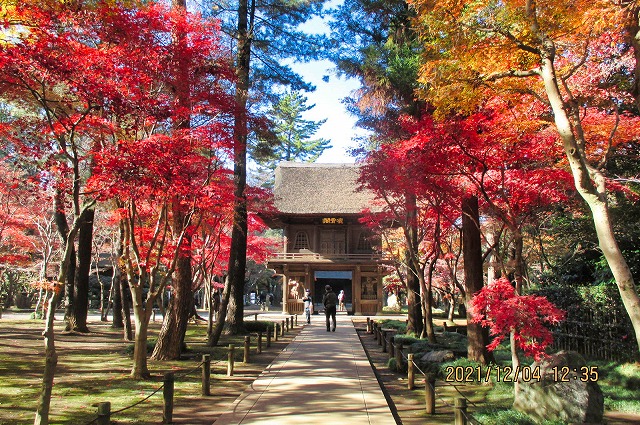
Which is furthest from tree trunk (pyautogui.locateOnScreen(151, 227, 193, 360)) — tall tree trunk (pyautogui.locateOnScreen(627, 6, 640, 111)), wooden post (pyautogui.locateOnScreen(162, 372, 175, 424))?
tall tree trunk (pyautogui.locateOnScreen(627, 6, 640, 111))

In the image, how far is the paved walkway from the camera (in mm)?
6062

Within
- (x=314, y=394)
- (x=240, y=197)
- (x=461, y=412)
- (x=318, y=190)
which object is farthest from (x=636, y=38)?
(x=318, y=190)

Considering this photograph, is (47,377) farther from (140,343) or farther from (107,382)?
(140,343)

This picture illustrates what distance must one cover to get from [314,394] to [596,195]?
500 centimetres

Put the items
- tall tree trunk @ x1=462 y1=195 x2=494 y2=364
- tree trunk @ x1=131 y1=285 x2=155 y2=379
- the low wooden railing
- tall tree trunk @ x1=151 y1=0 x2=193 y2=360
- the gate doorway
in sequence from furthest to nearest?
the gate doorway < the low wooden railing < tall tree trunk @ x1=151 y1=0 x2=193 y2=360 < tall tree trunk @ x1=462 y1=195 x2=494 y2=364 < tree trunk @ x1=131 y1=285 x2=155 y2=379

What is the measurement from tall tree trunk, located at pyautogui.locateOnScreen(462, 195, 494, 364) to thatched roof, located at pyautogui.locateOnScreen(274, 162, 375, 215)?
16.0m

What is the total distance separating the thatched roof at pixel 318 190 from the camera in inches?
1126

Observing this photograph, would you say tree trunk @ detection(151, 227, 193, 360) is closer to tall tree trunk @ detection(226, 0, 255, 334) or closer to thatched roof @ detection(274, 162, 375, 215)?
tall tree trunk @ detection(226, 0, 255, 334)

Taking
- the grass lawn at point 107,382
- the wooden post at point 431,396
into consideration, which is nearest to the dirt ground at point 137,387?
the grass lawn at point 107,382

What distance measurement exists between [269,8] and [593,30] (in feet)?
→ 37.5

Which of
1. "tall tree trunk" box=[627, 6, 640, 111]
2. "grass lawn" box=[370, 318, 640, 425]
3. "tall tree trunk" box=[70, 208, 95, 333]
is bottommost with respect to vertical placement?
"grass lawn" box=[370, 318, 640, 425]

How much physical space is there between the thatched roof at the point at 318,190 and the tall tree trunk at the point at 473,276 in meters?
16.0

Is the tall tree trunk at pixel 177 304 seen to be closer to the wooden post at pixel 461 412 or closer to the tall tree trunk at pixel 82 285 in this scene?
the tall tree trunk at pixel 82 285

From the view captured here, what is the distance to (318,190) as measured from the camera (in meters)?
30.5
